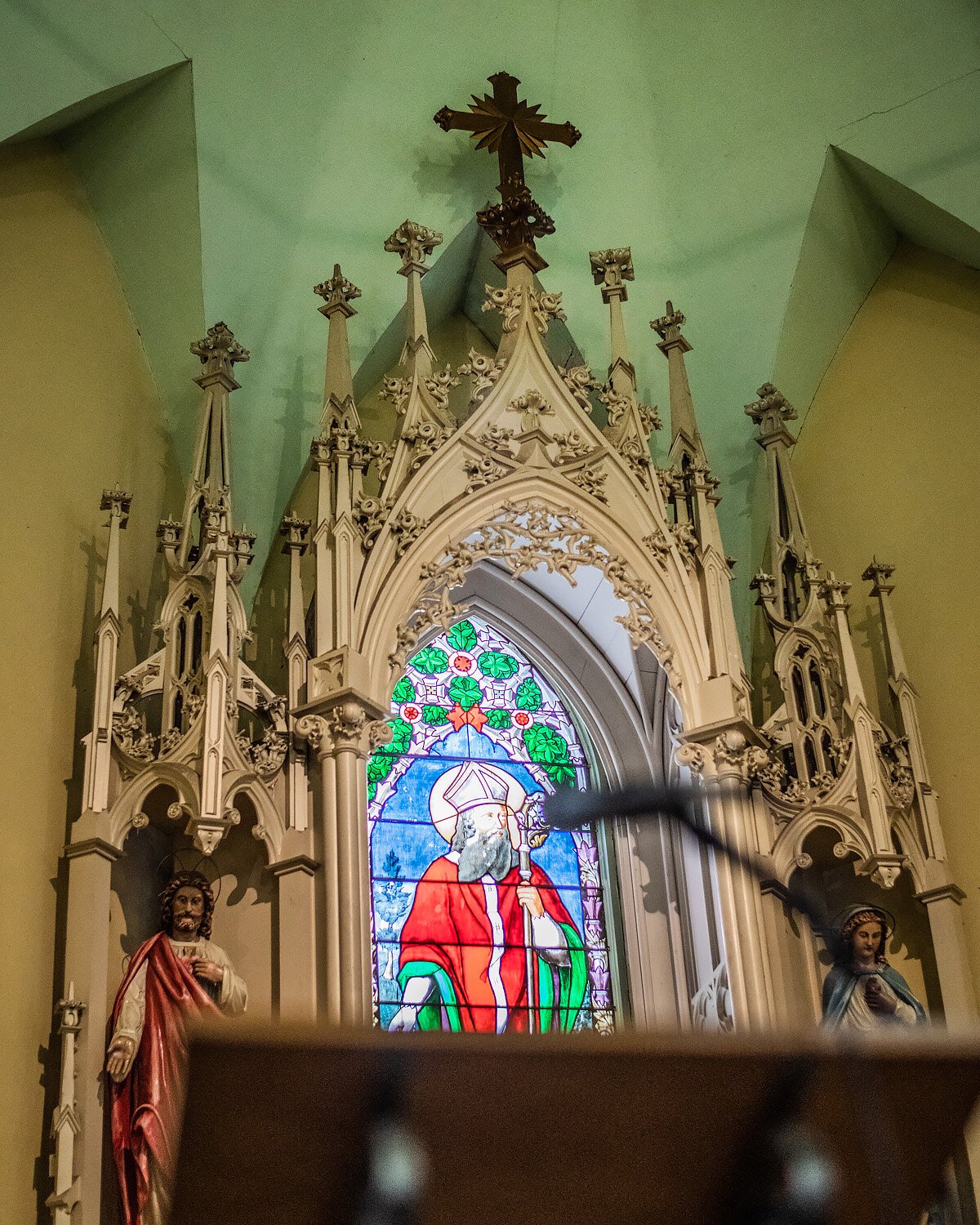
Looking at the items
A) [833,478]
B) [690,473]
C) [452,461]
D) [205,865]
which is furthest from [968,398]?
[205,865]

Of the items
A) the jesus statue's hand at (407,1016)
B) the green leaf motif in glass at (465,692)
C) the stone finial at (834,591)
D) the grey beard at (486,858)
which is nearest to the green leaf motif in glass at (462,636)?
the green leaf motif in glass at (465,692)

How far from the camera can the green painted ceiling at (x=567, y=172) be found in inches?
298

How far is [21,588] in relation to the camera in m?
6.20

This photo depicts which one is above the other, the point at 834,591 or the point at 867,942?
the point at 834,591

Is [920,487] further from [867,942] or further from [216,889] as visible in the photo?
[216,889]

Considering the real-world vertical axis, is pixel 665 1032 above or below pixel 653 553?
below

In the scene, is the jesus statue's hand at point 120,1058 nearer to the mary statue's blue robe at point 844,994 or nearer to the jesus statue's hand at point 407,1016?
the jesus statue's hand at point 407,1016

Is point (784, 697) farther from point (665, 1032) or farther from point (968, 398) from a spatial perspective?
point (665, 1032)

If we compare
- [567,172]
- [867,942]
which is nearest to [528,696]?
[867,942]

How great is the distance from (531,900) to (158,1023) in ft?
7.62

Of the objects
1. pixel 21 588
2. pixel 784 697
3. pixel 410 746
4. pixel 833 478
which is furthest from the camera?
pixel 833 478

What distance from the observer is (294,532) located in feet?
23.3

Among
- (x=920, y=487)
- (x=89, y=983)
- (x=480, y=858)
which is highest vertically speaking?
(x=920, y=487)

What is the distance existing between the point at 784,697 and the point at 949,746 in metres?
0.79
